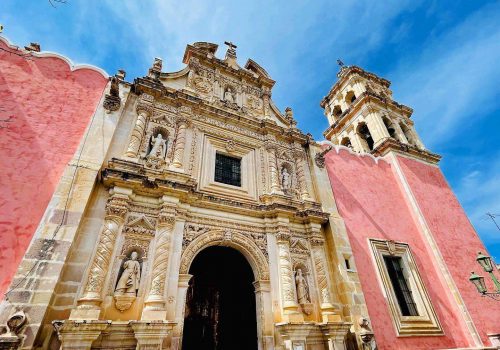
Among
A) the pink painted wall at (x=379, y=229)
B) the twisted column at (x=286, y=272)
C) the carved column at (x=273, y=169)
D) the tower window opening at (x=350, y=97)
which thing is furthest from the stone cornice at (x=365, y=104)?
the twisted column at (x=286, y=272)

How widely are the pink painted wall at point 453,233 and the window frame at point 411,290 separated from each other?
5.48 ft

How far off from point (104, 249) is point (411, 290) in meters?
9.32

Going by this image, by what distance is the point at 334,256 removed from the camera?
315 inches

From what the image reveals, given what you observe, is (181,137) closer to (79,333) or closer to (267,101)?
(267,101)

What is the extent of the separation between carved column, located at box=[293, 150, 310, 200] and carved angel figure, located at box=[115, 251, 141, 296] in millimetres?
5489

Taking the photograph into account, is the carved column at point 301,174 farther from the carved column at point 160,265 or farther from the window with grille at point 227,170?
the carved column at point 160,265

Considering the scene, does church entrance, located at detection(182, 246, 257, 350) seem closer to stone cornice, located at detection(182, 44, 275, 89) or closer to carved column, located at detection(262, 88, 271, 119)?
carved column, located at detection(262, 88, 271, 119)

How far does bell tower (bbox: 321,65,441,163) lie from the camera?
13664mm

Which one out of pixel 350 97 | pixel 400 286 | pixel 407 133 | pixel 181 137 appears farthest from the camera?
pixel 350 97

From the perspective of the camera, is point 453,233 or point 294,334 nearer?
point 294,334

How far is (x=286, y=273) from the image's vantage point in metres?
7.07

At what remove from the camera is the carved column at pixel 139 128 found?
23.2 feet

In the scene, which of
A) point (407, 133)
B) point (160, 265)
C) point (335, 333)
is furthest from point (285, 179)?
point (407, 133)

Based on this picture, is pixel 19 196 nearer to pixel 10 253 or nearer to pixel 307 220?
pixel 10 253
